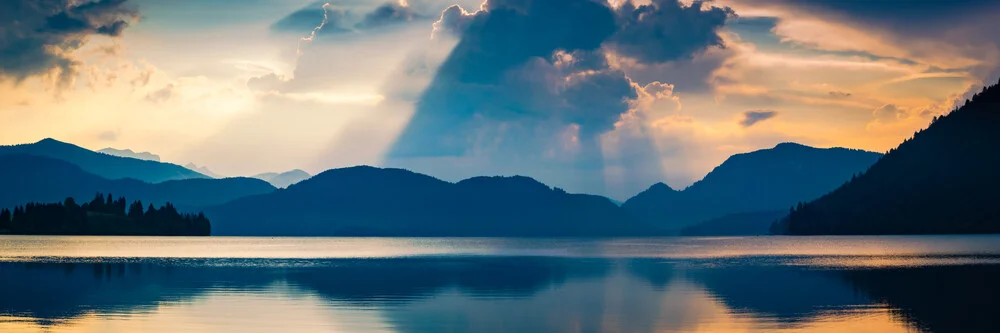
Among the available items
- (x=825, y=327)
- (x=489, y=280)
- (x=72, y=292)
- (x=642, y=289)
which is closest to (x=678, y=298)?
(x=642, y=289)

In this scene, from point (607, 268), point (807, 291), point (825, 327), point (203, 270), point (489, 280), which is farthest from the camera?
point (607, 268)

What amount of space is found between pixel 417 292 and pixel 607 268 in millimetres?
44272

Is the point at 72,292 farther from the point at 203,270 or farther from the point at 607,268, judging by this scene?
the point at 607,268

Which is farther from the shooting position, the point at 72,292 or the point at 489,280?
the point at 489,280

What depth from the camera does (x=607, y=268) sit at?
113312 mm

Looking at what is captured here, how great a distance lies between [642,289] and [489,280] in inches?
692

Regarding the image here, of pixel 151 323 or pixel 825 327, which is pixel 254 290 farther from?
pixel 825 327

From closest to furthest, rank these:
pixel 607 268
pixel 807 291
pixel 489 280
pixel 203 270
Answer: pixel 807 291 < pixel 489 280 < pixel 203 270 < pixel 607 268

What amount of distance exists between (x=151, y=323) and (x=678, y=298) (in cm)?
3523

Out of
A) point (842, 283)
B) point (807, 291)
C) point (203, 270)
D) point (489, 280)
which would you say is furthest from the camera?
point (203, 270)

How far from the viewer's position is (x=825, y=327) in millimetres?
49156

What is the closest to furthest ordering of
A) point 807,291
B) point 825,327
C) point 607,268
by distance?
1. point 825,327
2. point 807,291
3. point 607,268

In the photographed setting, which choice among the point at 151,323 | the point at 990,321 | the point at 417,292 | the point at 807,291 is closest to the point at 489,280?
the point at 417,292

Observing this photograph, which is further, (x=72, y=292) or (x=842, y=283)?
(x=842, y=283)
